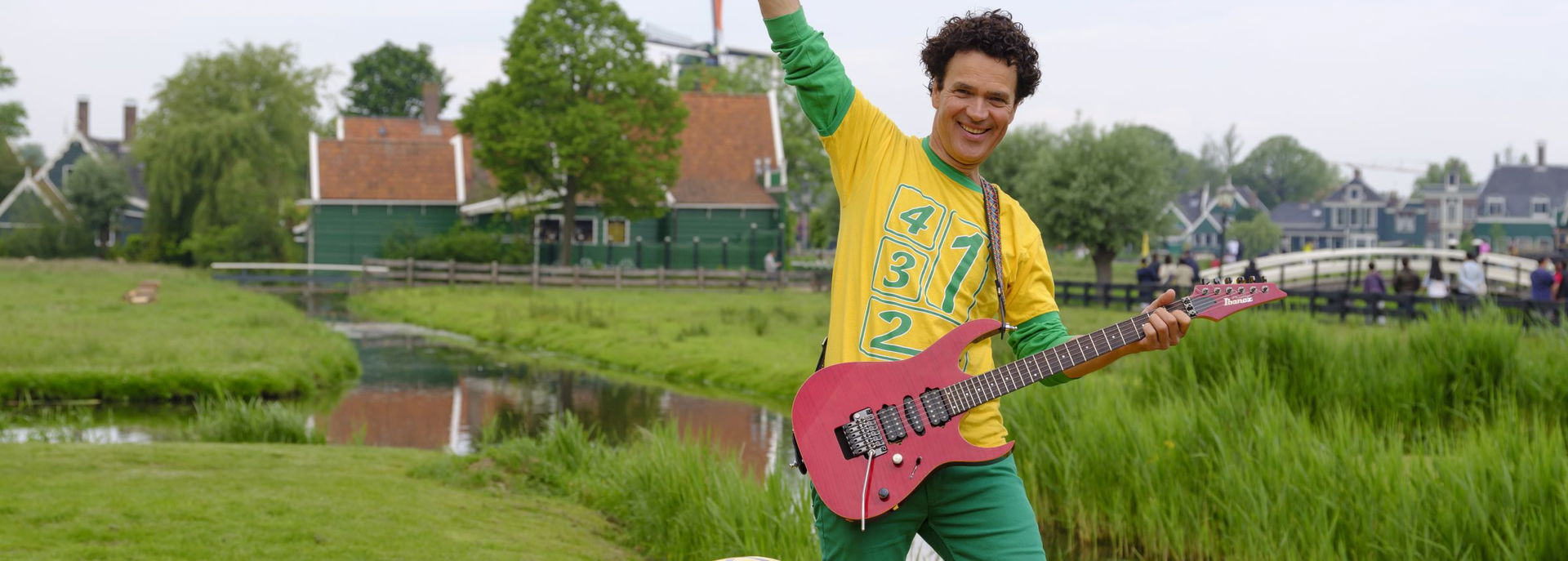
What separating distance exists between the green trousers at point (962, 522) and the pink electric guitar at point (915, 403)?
80 mm

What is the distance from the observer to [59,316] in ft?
74.2

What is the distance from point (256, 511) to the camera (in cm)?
739

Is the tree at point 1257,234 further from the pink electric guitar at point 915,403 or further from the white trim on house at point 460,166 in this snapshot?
the pink electric guitar at point 915,403

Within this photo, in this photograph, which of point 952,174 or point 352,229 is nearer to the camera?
point 952,174

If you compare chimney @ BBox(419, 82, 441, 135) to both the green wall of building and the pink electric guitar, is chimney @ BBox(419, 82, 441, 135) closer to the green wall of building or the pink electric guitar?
the green wall of building

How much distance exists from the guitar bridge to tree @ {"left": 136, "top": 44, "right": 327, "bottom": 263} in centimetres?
4586

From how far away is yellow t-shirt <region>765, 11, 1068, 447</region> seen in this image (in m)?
3.62

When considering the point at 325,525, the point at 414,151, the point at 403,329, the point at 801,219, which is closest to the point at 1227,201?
the point at 403,329

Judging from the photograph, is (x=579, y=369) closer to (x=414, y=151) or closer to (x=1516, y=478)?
(x=1516, y=478)

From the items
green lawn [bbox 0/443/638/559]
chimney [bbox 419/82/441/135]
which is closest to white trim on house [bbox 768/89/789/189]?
chimney [bbox 419/82/441/135]

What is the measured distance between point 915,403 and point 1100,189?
4097 cm

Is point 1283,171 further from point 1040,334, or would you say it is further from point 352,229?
point 1040,334

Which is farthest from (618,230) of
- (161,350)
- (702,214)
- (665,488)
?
(665,488)

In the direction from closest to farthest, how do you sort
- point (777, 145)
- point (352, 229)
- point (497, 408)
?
point (497, 408), point (352, 229), point (777, 145)
